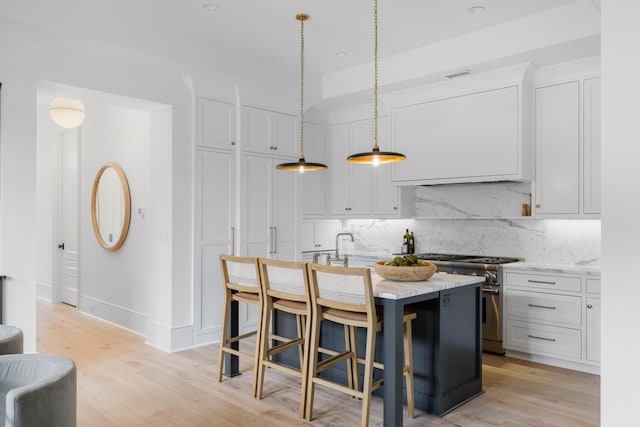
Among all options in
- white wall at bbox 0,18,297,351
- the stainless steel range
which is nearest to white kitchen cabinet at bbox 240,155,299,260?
white wall at bbox 0,18,297,351

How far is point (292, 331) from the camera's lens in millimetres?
3674

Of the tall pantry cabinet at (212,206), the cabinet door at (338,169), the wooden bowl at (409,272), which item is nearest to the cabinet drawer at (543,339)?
the wooden bowl at (409,272)

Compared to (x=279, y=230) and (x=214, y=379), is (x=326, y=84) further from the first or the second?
(x=214, y=379)

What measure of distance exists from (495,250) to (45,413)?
13.8ft

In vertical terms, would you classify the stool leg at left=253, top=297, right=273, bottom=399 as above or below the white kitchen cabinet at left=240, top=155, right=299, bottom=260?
below

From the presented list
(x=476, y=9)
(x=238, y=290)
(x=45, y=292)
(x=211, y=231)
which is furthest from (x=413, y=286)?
(x=45, y=292)

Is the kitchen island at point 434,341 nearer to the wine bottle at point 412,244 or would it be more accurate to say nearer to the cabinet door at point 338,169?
the wine bottle at point 412,244

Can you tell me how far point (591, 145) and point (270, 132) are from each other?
311cm

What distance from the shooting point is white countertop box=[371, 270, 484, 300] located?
2.60 metres

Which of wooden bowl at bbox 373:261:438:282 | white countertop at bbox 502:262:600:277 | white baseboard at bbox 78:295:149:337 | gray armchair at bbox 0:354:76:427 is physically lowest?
white baseboard at bbox 78:295:149:337

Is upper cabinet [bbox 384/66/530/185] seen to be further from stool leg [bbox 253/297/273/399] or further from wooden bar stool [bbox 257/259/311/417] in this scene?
stool leg [bbox 253/297/273/399]

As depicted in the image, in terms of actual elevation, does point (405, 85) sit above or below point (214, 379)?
above

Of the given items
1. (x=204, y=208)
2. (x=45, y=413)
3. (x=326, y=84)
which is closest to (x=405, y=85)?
(x=326, y=84)

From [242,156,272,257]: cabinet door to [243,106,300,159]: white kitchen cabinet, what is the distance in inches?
5.5
